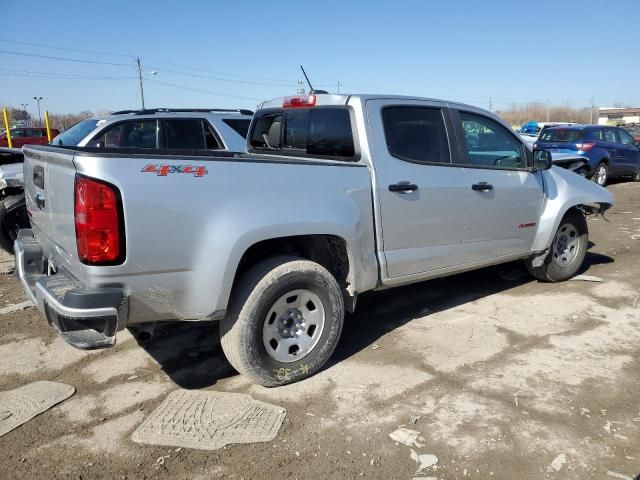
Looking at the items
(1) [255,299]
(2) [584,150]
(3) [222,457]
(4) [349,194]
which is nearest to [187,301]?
(1) [255,299]

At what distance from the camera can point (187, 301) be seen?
10.1ft

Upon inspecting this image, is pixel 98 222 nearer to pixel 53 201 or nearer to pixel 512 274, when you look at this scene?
pixel 53 201

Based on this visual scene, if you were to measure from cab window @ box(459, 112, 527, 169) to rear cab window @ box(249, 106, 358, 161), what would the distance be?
1190 millimetres

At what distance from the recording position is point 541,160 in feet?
16.8

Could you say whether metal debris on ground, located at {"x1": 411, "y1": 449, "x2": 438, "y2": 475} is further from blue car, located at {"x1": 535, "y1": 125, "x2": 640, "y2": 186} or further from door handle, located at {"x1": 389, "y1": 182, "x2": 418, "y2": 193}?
blue car, located at {"x1": 535, "y1": 125, "x2": 640, "y2": 186}

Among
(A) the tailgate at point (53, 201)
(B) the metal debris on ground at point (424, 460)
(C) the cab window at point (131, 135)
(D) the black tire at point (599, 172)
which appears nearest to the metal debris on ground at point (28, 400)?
(A) the tailgate at point (53, 201)

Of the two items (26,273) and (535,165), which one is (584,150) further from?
(26,273)

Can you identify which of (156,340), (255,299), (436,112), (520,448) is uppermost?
(436,112)

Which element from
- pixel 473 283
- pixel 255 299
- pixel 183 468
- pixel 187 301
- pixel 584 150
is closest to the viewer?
pixel 183 468

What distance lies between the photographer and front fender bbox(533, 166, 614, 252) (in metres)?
5.30

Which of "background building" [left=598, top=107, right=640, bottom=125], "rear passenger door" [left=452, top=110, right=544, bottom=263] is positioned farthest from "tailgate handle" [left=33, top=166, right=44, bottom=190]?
"background building" [left=598, top=107, right=640, bottom=125]

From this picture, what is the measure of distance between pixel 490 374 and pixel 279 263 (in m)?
1.67

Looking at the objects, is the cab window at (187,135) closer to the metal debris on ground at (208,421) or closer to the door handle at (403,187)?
the door handle at (403,187)

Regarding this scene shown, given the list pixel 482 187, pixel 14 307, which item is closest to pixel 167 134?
pixel 14 307
